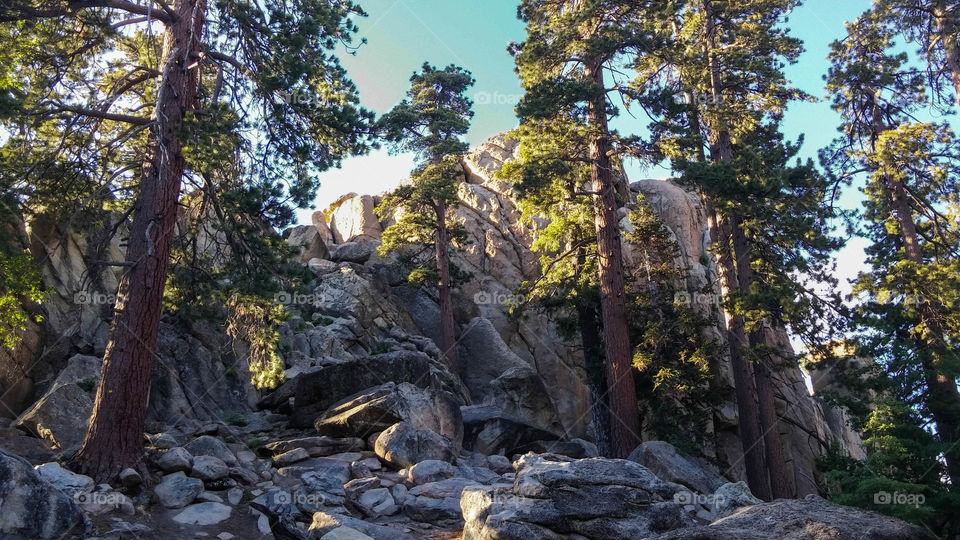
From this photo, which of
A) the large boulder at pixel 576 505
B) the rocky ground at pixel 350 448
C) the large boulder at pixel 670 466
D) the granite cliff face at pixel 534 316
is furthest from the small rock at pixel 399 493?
the granite cliff face at pixel 534 316

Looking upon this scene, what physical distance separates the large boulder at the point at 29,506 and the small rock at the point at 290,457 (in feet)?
14.5

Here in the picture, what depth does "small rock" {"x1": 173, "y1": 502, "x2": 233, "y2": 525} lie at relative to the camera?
30.5 feet

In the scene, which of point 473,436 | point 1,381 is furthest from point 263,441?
point 1,381

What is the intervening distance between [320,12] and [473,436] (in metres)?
11.3

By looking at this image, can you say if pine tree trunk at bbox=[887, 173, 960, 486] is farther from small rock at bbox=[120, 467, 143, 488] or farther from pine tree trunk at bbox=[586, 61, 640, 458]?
small rock at bbox=[120, 467, 143, 488]

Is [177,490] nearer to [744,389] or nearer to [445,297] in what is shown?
[744,389]

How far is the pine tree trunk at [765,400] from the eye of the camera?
56.3 feet

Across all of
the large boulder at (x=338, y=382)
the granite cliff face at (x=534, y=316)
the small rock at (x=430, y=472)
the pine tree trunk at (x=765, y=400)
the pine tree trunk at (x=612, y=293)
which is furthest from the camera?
the granite cliff face at (x=534, y=316)

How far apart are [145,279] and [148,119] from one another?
11.4 ft

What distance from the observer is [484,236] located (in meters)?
36.1

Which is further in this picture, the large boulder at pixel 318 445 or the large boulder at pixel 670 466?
the large boulder at pixel 670 466

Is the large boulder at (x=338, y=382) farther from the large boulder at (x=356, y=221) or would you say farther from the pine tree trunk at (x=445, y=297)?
the large boulder at (x=356, y=221)

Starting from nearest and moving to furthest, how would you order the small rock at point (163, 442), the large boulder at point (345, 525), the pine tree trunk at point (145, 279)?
the large boulder at point (345, 525)
the pine tree trunk at point (145, 279)
the small rock at point (163, 442)

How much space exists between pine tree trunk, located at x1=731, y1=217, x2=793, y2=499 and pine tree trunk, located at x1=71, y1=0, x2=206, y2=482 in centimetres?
1480
